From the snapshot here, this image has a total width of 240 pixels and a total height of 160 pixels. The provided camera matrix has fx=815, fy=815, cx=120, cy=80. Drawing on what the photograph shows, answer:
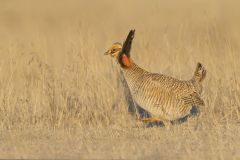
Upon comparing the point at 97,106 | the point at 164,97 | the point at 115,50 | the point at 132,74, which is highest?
the point at 115,50

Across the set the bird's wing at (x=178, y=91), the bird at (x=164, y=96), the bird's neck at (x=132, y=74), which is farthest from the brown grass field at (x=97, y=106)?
the bird's neck at (x=132, y=74)

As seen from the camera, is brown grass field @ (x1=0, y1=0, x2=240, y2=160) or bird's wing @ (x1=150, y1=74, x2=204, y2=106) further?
bird's wing @ (x1=150, y1=74, x2=204, y2=106)

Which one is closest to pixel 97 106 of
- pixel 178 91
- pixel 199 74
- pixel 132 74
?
pixel 132 74

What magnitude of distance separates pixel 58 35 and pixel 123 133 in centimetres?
882

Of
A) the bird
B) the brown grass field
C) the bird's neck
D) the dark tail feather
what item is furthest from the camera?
the dark tail feather

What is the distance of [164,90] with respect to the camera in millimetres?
9047

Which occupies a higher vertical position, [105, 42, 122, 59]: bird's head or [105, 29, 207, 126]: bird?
[105, 42, 122, 59]: bird's head

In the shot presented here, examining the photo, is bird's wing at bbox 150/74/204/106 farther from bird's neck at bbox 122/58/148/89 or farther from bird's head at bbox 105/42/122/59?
bird's head at bbox 105/42/122/59

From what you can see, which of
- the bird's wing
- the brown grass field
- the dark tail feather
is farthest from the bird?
the dark tail feather

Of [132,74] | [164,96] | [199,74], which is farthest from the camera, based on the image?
[199,74]

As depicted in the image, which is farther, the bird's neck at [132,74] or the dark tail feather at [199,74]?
the dark tail feather at [199,74]

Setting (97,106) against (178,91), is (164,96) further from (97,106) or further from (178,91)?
(97,106)

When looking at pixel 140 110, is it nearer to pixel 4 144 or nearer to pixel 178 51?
pixel 178 51

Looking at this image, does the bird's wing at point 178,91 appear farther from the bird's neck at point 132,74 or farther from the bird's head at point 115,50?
the bird's head at point 115,50
